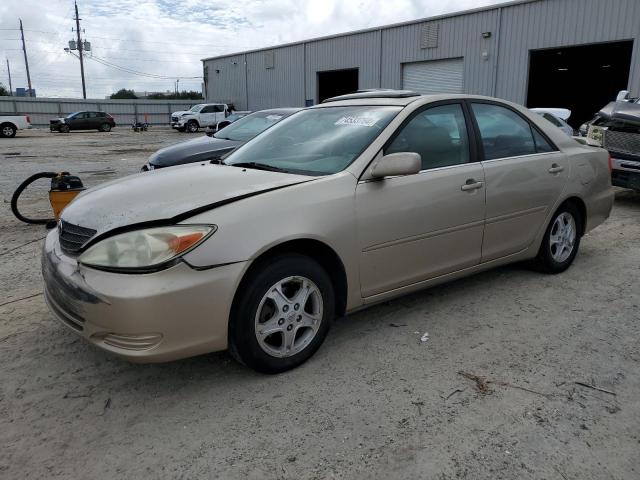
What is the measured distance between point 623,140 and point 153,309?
26.8 ft

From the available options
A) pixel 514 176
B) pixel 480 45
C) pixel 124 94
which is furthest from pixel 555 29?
pixel 124 94

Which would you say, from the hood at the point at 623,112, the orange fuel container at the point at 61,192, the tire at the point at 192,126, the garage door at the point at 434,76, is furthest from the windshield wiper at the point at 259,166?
the tire at the point at 192,126

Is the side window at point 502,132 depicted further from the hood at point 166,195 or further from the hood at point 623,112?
the hood at point 623,112

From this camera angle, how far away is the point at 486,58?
2208cm

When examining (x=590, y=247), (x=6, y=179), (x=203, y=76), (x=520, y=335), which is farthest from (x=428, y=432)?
(x=203, y=76)

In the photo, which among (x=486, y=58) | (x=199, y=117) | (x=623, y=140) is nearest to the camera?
(x=623, y=140)

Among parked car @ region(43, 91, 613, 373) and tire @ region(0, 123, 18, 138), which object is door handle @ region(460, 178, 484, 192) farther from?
tire @ region(0, 123, 18, 138)

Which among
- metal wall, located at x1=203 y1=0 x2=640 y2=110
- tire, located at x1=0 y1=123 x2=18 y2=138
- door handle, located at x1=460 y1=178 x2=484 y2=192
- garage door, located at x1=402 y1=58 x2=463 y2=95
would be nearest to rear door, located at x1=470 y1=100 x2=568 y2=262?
door handle, located at x1=460 y1=178 x2=484 y2=192

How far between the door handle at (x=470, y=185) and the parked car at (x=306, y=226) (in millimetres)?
23

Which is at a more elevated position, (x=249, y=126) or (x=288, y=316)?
(x=249, y=126)

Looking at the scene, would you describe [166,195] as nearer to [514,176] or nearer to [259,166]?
[259,166]

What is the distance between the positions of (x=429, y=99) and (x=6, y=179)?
10.9 m

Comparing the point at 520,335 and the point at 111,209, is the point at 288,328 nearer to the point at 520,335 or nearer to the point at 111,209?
the point at 111,209

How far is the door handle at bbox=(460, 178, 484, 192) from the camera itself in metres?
3.80
